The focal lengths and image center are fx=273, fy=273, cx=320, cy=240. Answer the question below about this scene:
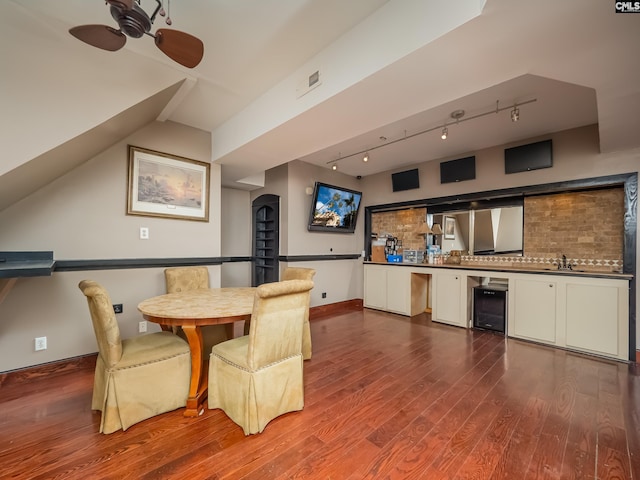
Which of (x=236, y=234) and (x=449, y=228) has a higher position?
(x=449, y=228)

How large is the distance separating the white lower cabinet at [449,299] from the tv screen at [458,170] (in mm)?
1567

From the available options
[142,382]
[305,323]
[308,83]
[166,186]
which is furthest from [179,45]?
[305,323]

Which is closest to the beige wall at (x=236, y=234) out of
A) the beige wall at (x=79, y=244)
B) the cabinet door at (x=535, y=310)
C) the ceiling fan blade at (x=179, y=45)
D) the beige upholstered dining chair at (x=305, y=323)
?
the beige wall at (x=79, y=244)

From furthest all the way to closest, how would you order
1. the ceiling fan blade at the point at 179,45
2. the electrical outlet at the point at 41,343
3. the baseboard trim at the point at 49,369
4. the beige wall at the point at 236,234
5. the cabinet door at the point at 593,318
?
the beige wall at the point at 236,234 < the cabinet door at the point at 593,318 < the electrical outlet at the point at 41,343 < the baseboard trim at the point at 49,369 < the ceiling fan blade at the point at 179,45

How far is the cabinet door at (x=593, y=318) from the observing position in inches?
121

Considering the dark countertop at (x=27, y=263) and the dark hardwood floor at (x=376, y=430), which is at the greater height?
the dark countertop at (x=27, y=263)

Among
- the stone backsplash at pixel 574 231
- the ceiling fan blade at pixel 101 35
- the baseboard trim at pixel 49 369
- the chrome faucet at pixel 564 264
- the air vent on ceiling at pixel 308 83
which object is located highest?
the air vent on ceiling at pixel 308 83

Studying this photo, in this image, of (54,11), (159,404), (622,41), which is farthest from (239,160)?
(622,41)

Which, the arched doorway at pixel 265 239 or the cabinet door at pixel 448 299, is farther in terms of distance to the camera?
the arched doorway at pixel 265 239

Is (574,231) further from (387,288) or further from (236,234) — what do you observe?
(236,234)

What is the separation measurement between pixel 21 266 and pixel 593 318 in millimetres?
5690

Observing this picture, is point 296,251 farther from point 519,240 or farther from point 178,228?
point 519,240

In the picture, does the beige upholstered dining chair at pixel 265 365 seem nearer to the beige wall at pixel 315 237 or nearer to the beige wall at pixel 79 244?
the beige wall at pixel 79 244

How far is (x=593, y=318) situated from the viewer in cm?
319
